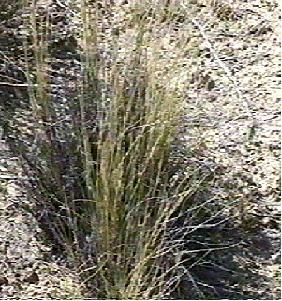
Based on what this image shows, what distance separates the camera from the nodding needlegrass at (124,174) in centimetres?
185

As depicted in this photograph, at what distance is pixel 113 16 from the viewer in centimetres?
255

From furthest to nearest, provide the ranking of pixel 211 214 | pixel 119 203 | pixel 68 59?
pixel 68 59
pixel 211 214
pixel 119 203

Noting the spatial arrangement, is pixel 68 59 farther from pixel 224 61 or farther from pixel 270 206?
pixel 270 206

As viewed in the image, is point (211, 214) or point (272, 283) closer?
point (272, 283)

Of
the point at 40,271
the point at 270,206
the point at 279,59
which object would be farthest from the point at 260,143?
the point at 40,271

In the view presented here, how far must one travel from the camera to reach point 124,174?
1916 millimetres

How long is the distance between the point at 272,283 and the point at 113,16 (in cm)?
102

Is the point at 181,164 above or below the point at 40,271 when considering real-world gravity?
above

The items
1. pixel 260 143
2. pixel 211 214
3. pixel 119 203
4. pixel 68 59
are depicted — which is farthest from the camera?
pixel 68 59

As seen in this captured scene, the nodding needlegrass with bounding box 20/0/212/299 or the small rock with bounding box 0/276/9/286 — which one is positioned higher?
the nodding needlegrass with bounding box 20/0/212/299

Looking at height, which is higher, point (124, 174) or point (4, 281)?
point (124, 174)

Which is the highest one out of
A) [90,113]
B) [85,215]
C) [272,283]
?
[90,113]

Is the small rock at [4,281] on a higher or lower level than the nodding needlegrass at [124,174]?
lower

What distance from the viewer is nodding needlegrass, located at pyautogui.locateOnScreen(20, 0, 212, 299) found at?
1.85m
